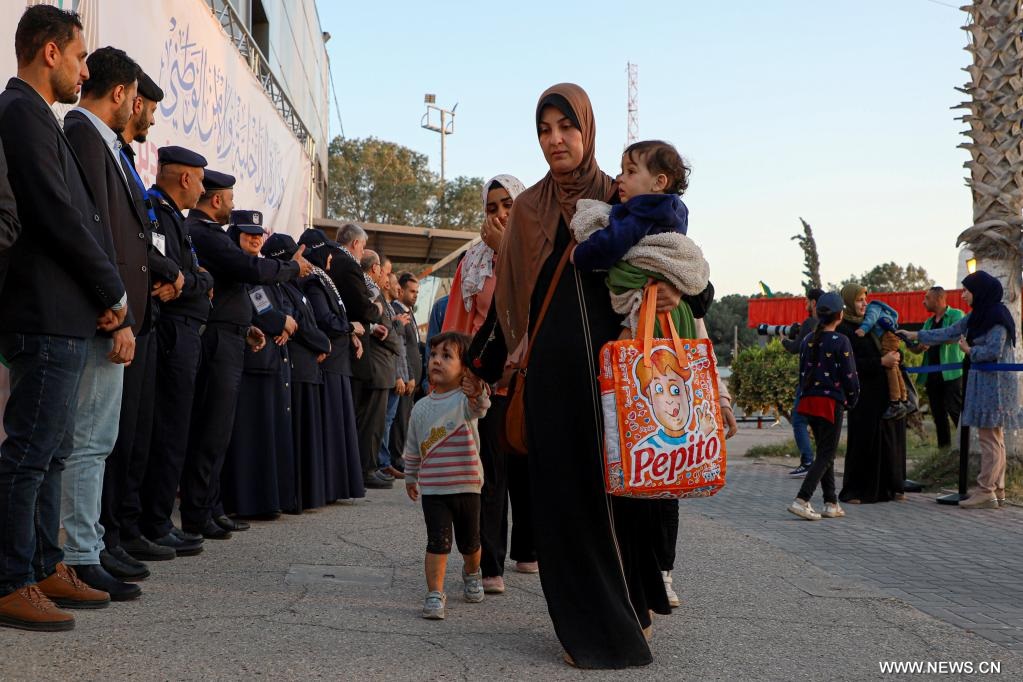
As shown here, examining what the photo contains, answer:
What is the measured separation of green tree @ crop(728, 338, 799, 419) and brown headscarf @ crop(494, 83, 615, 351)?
45.8 feet

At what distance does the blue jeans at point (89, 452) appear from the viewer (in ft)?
14.9

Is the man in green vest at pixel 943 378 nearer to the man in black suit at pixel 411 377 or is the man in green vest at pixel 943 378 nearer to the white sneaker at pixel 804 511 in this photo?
the white sneaker at pixel 804 511

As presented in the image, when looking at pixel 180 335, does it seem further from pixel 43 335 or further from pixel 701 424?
pixel 701 424

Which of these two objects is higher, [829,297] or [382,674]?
[829,297]

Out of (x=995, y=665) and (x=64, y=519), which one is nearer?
(x=995, y=665)

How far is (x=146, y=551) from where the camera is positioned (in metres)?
5.77

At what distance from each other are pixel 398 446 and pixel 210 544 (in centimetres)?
578

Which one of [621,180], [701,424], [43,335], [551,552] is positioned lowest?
[551,552]

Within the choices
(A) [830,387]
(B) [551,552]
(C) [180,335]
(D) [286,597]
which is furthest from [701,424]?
(A) [830,387]

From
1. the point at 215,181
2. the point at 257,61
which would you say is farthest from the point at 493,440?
the point at 257,61

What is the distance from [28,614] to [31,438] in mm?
637

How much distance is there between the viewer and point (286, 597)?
16.2 feet

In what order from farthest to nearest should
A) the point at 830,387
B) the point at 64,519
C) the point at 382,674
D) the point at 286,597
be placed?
the point at 830,387
the point at 286,597
the point at 64,519
the point at 382,674

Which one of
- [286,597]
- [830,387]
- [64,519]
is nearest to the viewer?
[64,519]
